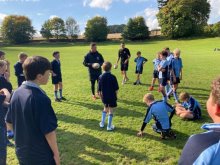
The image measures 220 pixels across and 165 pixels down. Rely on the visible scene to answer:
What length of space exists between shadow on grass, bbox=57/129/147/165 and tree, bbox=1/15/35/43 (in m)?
96.3

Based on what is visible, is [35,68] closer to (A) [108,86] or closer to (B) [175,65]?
(A) [108,86]

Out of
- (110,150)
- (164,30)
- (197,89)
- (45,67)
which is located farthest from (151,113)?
(164,30)

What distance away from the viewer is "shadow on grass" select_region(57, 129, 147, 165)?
6668 millimetres

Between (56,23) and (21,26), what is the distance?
15.6 m

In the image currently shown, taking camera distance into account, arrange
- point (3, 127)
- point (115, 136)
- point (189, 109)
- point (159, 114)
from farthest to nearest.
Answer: point (189, 109) < point (115, 136) < point (159, 114) < point (3, 127)

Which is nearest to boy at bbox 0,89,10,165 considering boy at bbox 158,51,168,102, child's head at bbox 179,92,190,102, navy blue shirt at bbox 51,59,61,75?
child's head at bbox 179,92,190,102

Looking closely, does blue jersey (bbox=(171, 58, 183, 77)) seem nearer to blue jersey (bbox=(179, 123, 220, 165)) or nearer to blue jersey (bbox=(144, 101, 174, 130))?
blue jersey (bbox=(144, 101, 174, 130))

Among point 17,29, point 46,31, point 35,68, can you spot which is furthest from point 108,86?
point 17,29

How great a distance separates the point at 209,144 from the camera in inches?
85.7

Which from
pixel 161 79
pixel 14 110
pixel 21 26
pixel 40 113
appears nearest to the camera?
pixel 40 113

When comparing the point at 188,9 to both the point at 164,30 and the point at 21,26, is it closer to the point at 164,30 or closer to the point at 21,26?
the point at 164,30

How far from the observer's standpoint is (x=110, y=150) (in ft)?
23.4

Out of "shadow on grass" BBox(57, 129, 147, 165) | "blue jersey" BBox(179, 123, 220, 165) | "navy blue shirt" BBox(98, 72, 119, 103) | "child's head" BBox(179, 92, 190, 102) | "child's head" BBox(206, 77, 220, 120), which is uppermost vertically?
"child's head" BBox(206, 77, 220, 120)

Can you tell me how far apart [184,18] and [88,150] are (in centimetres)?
8240
